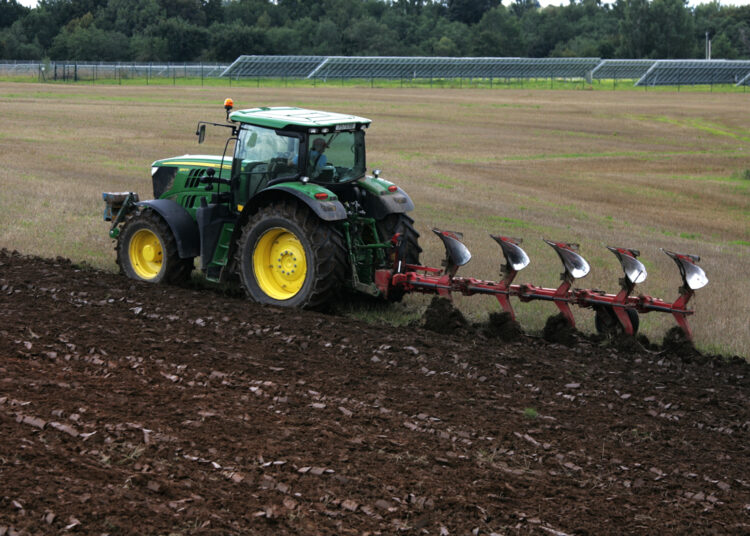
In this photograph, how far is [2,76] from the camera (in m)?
75.7

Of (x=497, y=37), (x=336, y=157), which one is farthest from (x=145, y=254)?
(x=497, y=37)

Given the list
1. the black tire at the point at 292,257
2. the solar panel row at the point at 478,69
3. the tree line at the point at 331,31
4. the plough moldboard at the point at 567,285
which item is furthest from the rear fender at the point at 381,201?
the tree line at the point at 331,31

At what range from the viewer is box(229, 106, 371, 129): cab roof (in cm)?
1064

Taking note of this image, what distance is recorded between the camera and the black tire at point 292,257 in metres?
10.3

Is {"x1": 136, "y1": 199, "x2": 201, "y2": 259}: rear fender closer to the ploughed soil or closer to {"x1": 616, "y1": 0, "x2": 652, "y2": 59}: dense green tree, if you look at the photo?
the ploughed soil

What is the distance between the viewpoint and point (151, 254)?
12.1 m

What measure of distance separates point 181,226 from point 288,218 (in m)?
1.73

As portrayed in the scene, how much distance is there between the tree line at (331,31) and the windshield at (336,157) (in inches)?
3464

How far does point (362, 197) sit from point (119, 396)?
15.6 feet

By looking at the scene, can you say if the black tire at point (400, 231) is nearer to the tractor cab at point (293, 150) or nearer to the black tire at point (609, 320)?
the tractor cab at point (293, 150)

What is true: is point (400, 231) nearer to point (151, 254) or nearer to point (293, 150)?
point (293, 150)

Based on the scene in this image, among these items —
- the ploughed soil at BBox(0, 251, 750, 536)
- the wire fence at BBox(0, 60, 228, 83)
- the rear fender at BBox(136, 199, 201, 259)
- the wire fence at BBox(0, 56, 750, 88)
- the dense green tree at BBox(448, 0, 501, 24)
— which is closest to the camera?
the ploughed soil at BBox(0, 251, 750, 536)

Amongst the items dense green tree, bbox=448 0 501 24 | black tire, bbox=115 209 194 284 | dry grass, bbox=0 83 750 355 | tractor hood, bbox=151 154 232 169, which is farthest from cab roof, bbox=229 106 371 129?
dense green tree, bbox=448 0 501 24

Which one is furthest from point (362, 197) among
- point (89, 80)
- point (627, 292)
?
point (89, 80)
